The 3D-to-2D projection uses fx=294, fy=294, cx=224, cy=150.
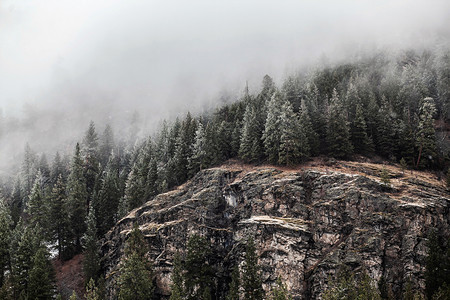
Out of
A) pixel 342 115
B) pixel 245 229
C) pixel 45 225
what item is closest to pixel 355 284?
pixel 245 229

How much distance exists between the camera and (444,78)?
70.6 metres

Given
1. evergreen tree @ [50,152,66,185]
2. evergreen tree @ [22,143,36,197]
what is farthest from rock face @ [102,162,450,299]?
evergreen tree @ [22,143,36,197]

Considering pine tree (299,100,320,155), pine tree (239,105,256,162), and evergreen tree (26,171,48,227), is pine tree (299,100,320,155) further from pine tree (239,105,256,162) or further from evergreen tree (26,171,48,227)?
evergreen tree (26,171,48,227)

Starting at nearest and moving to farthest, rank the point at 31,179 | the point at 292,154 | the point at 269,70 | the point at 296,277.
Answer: the point at 296,277 → the point at 292,154 → the point at 31,179 → the point at 269,70

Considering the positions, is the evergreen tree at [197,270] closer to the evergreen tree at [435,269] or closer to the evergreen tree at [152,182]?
the evergreen tree at [152,182]

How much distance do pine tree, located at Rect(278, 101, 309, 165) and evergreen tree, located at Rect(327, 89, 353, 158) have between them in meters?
4.89

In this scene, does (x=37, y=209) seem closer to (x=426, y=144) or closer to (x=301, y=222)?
(x=301, y=222)

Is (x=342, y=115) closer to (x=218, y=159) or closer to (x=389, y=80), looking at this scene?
(x=218, y=159)

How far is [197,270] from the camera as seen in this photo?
41.4 meters

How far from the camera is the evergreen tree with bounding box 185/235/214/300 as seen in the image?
40.3 m

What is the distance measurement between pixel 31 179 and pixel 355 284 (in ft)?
285

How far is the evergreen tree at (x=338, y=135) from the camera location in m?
53.3

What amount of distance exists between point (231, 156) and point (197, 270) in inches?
1065

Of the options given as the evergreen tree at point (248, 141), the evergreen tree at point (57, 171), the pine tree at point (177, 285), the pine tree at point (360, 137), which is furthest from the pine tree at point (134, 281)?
the evergreen tree at point (57, 171)
